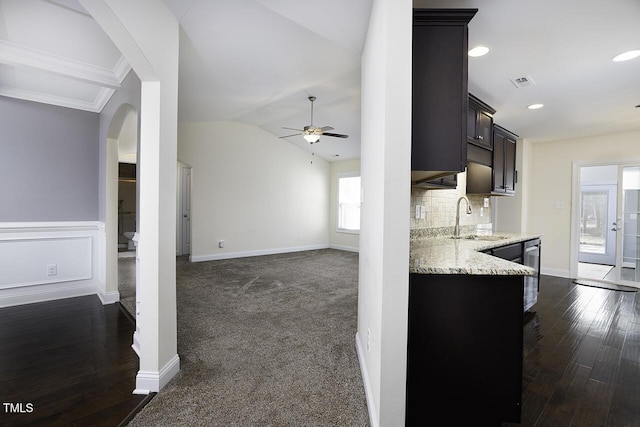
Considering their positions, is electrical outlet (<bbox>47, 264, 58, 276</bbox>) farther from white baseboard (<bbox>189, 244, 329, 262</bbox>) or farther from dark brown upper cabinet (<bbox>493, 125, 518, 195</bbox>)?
dark brown upper cabinet (<bbox>493, 125, 518, 195</bbox>)

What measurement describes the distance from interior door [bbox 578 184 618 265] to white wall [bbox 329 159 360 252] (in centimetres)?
492

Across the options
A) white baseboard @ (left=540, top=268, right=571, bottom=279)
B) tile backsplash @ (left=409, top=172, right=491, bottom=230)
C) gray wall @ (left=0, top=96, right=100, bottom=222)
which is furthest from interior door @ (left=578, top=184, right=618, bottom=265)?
gray wall @ (left=0, top=96, right=100, bottom=222)

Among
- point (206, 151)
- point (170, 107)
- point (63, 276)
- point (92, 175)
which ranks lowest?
point (63, 276)

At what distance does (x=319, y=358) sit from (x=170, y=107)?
82.6 inches

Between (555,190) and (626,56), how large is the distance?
357 centimetres

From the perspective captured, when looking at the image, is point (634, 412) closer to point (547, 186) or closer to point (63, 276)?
point (547, 186)

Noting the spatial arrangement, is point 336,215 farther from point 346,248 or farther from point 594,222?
point 594,222

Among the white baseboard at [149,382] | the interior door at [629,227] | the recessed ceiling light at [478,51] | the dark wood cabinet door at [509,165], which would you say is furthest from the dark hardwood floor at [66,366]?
the interior door at [629,227]

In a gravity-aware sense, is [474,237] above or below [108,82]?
below

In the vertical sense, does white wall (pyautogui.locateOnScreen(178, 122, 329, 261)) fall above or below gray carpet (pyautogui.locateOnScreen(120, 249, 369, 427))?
above

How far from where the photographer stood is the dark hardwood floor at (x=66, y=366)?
67.7 inches

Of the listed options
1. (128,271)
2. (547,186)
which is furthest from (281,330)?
(547,186)

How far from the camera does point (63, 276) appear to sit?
3.71 meters

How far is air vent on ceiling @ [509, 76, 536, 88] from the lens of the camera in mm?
2840
